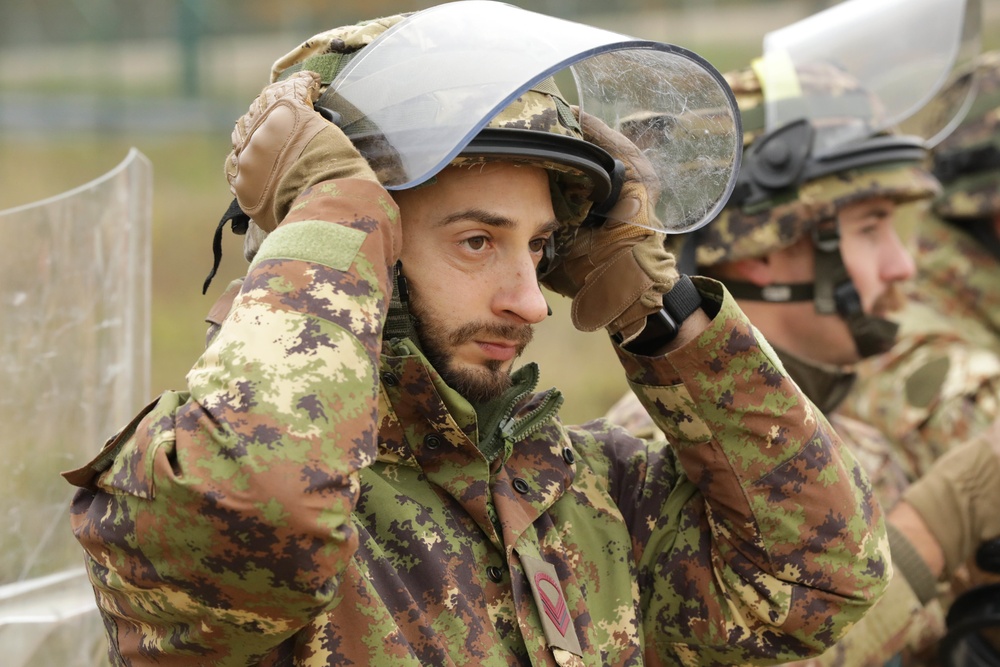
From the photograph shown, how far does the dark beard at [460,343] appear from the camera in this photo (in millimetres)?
2297

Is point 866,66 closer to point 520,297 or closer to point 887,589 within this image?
point 887,589

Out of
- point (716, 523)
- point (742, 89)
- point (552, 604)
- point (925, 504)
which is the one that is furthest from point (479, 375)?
point (742, 89)

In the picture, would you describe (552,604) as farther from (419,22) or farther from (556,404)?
(419,22)

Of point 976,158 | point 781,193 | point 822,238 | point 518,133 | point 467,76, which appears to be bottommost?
point 976,158

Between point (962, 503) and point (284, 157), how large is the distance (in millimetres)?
2615

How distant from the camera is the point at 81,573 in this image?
9.21ft

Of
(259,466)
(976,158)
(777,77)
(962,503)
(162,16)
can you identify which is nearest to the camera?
(259,466)

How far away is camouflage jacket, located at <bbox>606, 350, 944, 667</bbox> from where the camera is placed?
3502 mm

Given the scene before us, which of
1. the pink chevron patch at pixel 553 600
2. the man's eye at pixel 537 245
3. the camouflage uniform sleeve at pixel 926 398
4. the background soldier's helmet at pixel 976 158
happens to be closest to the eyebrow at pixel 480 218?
the man's eye at pixel 537 245

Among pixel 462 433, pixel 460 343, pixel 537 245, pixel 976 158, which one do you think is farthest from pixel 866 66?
pixel 462 433

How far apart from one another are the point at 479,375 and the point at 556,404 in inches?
11.3

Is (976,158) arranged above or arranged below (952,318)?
above

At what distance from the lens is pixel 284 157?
6.68ft

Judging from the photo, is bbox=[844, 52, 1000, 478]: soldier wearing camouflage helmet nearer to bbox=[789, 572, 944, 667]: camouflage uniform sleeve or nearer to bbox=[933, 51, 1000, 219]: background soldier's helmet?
bbox=[933, 51, 1000, 219]: background soldier's helmet
